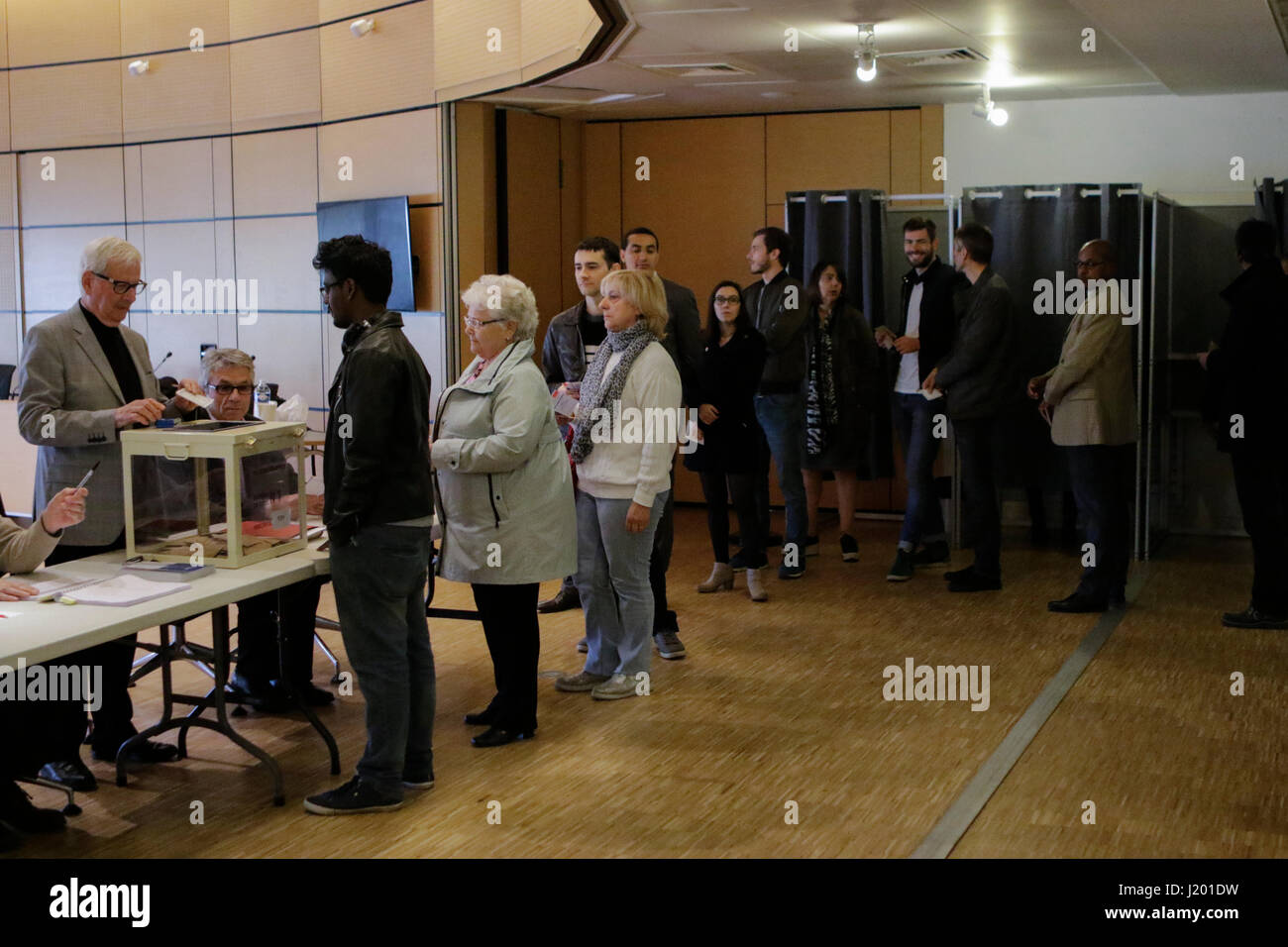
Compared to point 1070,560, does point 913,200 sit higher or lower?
higher

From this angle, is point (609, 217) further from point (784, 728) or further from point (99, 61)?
point (784, 728)

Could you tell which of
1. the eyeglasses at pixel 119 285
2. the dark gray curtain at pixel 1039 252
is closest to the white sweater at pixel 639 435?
the eyeglasses at pixel 119 285

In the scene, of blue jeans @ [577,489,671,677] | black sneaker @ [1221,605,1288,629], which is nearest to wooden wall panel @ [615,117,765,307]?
black sneaker @ [1221,605,1288,629]

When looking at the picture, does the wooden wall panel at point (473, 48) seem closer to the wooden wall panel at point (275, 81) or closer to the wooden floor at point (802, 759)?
the wooden wall panel at point (275, 81)

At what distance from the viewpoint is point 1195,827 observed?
3.79 meters

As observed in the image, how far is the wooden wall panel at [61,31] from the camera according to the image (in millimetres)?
9688

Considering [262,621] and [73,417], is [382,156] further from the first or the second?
[73,417]

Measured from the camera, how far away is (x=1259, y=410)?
19.0 ft

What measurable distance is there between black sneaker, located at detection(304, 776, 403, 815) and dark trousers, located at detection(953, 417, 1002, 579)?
11.9ft

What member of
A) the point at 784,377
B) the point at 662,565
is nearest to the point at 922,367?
the point at 784,377

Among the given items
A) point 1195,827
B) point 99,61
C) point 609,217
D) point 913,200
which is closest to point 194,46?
point 99,61
